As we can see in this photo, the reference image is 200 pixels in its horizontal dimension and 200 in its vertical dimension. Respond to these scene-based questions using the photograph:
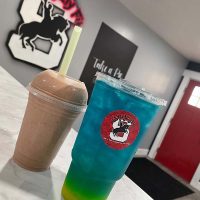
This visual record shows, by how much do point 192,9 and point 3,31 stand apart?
232 cm

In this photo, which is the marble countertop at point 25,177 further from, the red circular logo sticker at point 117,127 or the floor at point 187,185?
the floor at point 187,185

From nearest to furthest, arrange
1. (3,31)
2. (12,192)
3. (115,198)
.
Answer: (12,192)
(115,198)
(3,31)

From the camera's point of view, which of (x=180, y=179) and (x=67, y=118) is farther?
(x=180, y=179)

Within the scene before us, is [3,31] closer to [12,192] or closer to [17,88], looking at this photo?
[17,88]

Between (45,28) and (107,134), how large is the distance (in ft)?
10.7

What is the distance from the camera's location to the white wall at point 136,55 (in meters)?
3.23

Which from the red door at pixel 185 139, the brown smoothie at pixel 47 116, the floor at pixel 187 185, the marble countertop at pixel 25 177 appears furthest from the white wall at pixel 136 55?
the brown smoothie at pixel 47 116

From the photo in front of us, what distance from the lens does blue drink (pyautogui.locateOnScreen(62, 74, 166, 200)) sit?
43 centimetres

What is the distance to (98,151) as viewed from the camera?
439 millimetres

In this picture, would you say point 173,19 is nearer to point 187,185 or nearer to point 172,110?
point 172,110

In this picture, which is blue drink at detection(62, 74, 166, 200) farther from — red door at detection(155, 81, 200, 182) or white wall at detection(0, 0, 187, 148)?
red door at detection(155, 81, 200, 182)

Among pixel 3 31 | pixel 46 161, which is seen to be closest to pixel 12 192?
pixel 46 161

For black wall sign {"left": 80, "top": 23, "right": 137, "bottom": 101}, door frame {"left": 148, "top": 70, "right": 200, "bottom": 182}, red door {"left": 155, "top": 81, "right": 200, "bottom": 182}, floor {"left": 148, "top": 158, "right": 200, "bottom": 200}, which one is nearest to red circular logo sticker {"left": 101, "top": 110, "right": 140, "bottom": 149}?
black wall sign {"left": 80, "top": 23, "right": 137, "bottom": 101}

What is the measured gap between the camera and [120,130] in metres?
0.44
